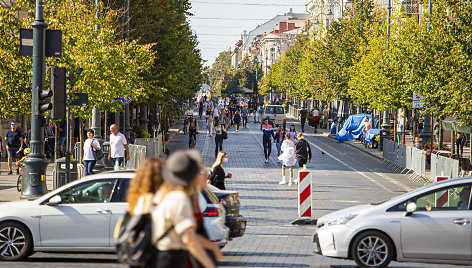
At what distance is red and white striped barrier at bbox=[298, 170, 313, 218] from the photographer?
15.5 metres

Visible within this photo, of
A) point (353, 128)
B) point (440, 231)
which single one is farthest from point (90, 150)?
point (353, 128)

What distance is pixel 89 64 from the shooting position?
24062mm

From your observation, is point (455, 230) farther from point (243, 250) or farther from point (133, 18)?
point (133, 18)

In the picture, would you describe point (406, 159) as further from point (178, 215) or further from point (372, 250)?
point (178, 215)

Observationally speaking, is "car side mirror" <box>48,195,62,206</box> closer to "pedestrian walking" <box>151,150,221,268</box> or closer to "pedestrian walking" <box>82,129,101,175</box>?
"pedestrian walking" <box>151,150,221,268</box>

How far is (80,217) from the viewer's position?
10750mm

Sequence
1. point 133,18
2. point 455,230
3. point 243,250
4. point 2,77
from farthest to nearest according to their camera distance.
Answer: point 133,18
point 2,77
point 243,250
point 455,230

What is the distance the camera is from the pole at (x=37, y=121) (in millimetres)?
15867

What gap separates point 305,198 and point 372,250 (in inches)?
202

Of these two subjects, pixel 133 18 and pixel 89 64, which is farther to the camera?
pixel 133 18

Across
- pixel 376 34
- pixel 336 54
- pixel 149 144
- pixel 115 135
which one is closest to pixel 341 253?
pixel 115 135

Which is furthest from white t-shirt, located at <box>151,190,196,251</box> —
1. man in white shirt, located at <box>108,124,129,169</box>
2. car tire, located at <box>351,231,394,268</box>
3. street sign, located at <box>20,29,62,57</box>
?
man in white shirt, located at <box>108,124,129,169</box>

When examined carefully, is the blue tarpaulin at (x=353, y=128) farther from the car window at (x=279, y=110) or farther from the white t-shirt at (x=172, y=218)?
the white t-shirt at (x=172, y=218)

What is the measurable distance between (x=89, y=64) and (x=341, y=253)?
15138mm
